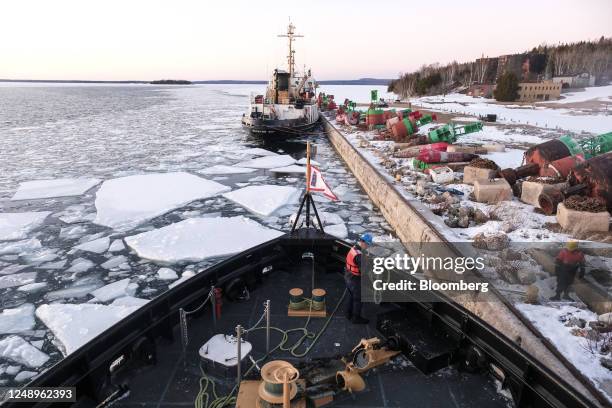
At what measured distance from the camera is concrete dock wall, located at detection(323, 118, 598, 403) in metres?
4.48

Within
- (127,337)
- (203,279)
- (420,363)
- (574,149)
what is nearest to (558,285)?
(420,363)

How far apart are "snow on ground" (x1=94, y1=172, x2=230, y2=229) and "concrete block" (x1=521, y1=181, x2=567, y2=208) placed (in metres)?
10.1

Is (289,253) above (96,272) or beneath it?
above

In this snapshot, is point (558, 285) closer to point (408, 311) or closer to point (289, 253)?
point (408, 311)

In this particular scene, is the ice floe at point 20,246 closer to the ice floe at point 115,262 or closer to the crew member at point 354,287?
the ice floe at point 115,262

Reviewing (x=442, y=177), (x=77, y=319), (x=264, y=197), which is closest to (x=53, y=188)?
(x=264, y=197)

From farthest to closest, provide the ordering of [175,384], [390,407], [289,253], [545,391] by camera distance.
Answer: [289,253], [175,384], [390,407], [545,391]

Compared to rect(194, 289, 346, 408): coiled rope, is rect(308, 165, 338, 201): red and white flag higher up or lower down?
higher up

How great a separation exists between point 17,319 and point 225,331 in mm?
4412

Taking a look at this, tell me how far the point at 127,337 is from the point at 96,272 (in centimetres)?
493

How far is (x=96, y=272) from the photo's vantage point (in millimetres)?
7973

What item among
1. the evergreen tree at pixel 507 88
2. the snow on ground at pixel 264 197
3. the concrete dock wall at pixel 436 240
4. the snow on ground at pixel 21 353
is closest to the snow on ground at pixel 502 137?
the concrete dock wall at pixel 436 240

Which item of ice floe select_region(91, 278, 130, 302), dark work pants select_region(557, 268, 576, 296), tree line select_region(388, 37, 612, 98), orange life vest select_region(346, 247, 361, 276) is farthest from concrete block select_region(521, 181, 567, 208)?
tree line select_region(388, 37, 612, 98)

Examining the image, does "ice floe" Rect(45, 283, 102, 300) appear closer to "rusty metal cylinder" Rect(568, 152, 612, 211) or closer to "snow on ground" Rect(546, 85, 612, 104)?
"rusty metal cylinder" Rect(568, 152, 612, 211)
